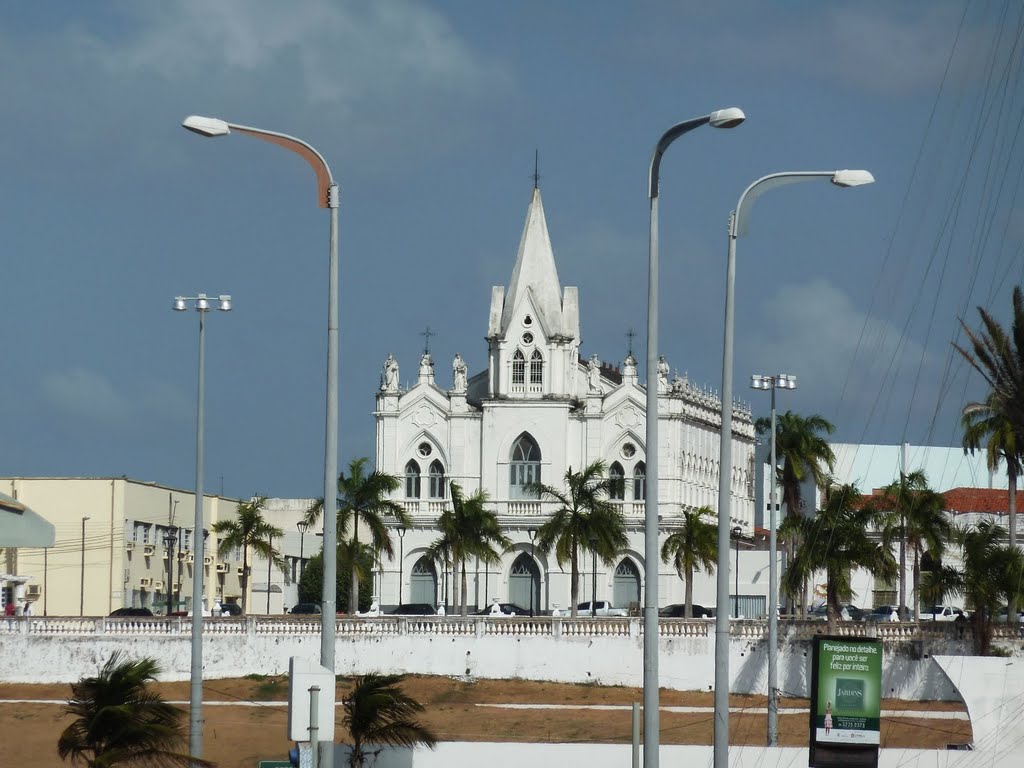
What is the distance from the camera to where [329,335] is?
28.3 metres

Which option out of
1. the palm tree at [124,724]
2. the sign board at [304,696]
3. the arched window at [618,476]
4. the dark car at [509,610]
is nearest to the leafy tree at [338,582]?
the dark car at [509,610]

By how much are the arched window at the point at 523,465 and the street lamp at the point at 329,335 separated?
71060mm

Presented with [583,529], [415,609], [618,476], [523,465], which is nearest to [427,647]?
[583,529]

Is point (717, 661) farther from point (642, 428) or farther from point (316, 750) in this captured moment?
point (642, 428)

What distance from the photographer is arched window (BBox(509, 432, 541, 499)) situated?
99.5 meters

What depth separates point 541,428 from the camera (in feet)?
327

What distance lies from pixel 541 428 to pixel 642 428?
510 cm

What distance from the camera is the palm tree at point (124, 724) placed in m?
26.7

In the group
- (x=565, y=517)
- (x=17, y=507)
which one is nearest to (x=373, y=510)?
(x=565, y=517)

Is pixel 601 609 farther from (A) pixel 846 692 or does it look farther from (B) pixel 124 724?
(B) pixel 124 724

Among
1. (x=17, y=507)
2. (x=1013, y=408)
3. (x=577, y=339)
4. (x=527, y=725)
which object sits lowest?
(x=527, y=725)

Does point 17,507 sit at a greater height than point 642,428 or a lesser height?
lesser

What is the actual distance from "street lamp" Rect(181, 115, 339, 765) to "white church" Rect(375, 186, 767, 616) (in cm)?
6916

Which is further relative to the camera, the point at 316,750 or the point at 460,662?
the point at 460,662
